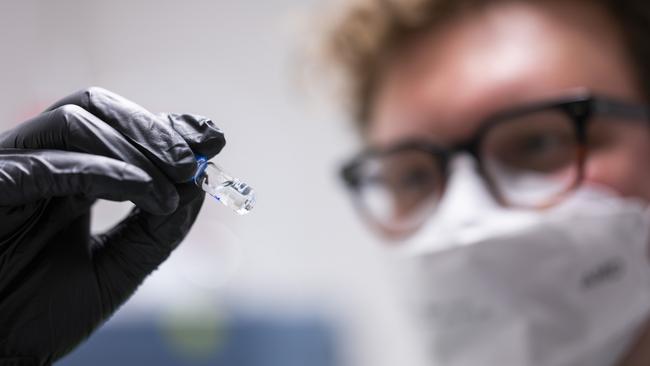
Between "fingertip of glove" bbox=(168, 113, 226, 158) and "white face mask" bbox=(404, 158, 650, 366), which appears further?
"white face mask" bbox=(404, 158, 650, 366)

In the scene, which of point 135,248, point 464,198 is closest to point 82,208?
point 135,248

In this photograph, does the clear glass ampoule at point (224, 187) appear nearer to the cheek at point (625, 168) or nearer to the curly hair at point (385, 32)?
the cheek at point (625, 168)

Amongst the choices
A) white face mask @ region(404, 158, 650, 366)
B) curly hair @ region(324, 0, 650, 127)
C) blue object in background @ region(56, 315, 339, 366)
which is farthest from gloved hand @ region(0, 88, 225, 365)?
blue object in background @ region(56, 315, 339, 366)

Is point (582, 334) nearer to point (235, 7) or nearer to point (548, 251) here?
point (548, 251)

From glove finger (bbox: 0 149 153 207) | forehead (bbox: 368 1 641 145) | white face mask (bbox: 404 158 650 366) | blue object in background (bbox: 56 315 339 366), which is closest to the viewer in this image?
glove finger (bbox: 0 149 153 207)

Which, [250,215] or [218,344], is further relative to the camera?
[250,215]

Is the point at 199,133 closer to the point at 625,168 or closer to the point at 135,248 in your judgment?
the point at 135,248

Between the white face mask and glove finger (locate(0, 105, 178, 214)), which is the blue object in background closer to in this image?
the white face mask

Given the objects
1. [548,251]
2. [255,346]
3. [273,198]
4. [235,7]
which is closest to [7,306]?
[548,251]
